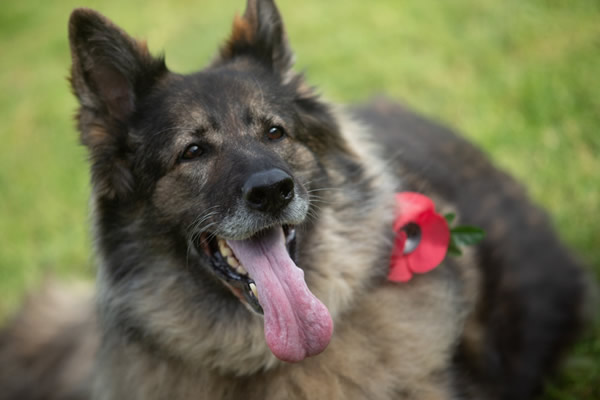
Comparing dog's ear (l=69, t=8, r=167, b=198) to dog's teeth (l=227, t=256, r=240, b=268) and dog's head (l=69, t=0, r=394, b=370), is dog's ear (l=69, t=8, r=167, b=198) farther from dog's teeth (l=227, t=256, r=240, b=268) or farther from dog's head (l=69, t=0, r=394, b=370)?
dog's teeth (l=227, t=256, r=240, b=268)

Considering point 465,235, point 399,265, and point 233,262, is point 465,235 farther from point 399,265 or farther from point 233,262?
point 233,262

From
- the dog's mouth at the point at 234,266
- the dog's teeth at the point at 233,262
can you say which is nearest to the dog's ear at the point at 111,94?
the dog's mouth at the point at 234,266

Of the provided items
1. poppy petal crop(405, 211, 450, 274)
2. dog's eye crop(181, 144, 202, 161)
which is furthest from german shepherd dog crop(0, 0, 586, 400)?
poppy petal crop(405, 211, 450, 274)

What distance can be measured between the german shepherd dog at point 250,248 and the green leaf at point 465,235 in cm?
23

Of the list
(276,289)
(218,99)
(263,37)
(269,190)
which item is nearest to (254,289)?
(276,289)

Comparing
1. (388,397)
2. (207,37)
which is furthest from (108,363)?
(207,37)

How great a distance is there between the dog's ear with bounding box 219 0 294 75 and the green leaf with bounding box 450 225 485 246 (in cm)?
144

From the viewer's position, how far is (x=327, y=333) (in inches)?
110

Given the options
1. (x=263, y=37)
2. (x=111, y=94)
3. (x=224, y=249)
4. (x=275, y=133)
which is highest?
(x=263, y=37)

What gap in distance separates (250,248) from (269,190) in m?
0.38

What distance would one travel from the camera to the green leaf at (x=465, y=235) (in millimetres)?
3316

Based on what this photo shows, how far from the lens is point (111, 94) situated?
320cm

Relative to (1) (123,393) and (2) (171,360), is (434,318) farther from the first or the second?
(1) (123,393)

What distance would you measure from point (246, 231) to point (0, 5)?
52.4ft
